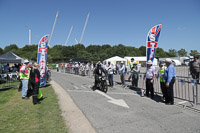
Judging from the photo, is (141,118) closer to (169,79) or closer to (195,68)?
(169,79)

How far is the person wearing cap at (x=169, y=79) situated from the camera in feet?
17.2

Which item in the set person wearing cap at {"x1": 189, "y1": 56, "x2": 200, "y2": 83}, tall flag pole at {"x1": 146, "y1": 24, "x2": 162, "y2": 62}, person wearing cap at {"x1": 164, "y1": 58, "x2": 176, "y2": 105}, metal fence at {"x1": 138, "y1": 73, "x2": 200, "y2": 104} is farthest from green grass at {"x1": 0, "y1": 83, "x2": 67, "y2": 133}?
person wearing cap at {"x1": 189, "y1": 56, "x2": 200, "y2": 83}

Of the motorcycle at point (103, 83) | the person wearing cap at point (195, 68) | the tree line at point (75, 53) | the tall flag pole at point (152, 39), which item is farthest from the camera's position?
the tree line at point (75, 53)

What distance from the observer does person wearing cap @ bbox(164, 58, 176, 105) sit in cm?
523

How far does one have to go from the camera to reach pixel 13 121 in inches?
157

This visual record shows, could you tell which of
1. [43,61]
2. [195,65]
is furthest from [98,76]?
[195,65]

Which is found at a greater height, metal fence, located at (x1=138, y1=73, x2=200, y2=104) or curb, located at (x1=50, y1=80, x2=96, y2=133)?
metal fence, located at (x1=138, y1=73, x2=200, y2=104)

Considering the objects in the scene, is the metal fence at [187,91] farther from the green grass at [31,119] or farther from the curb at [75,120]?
the green grass at [31,119]

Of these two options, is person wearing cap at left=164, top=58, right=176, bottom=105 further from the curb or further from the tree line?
the tree line

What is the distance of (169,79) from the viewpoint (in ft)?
17.1

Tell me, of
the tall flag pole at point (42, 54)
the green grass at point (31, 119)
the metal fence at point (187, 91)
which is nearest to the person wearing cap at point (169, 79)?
the metal fence at point (187, 91)

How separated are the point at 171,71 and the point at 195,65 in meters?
5.69

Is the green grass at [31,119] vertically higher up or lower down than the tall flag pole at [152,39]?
lower down

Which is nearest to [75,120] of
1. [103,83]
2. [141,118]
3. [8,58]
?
[141,118]
